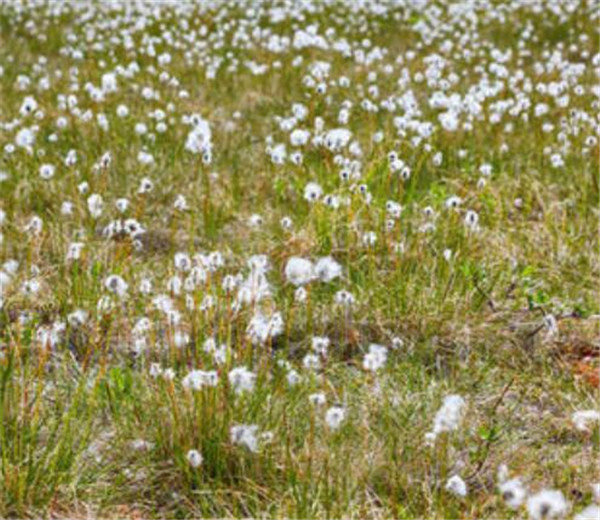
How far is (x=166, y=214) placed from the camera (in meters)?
5.88

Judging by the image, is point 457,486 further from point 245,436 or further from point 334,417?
point 245,436

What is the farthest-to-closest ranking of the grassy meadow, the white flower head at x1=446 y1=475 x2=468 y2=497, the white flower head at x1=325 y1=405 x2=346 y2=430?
the grassy meadow, the white flower head at x1=325 y1=405 x2=346 y2=430, the white flower head at x1=446 y1=475 x2=468 y2=497

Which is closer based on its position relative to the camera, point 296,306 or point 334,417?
point 334,417

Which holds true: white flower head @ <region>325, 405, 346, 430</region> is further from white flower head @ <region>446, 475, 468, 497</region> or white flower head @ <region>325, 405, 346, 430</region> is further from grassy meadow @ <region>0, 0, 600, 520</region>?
white flower head @ <region>446, 475, 468, 497</region>

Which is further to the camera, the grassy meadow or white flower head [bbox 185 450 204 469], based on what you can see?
the grassy meadow

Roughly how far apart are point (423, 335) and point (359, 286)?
1.44 ft

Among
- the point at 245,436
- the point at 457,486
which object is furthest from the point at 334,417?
the point at 457,486

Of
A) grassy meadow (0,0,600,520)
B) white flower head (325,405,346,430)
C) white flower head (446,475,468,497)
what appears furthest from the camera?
grassy meadow (0,0,600,520)

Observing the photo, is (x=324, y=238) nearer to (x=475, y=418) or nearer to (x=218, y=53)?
(x=475, y=418)

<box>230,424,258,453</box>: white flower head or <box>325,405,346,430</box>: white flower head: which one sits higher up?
<box>325,405,346,430</box>: white flower head

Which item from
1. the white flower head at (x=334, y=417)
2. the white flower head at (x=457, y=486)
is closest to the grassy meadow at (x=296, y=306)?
the white flower head at (x=334, y=417)

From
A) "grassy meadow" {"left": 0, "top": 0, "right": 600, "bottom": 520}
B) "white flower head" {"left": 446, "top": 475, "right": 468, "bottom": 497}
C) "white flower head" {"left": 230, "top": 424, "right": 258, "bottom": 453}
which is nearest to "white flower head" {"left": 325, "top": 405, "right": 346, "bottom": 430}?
"grassy meadow" {"left": 0, "top": 0, "right": 600, "bottom": 520}

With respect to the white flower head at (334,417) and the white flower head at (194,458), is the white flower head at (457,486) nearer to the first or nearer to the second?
the white flower head at (334,417)

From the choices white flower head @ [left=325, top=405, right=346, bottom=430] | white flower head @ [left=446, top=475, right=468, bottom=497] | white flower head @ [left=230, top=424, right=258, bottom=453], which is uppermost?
white flower head @ [left=325, top=405, right=346, bottom=430]
